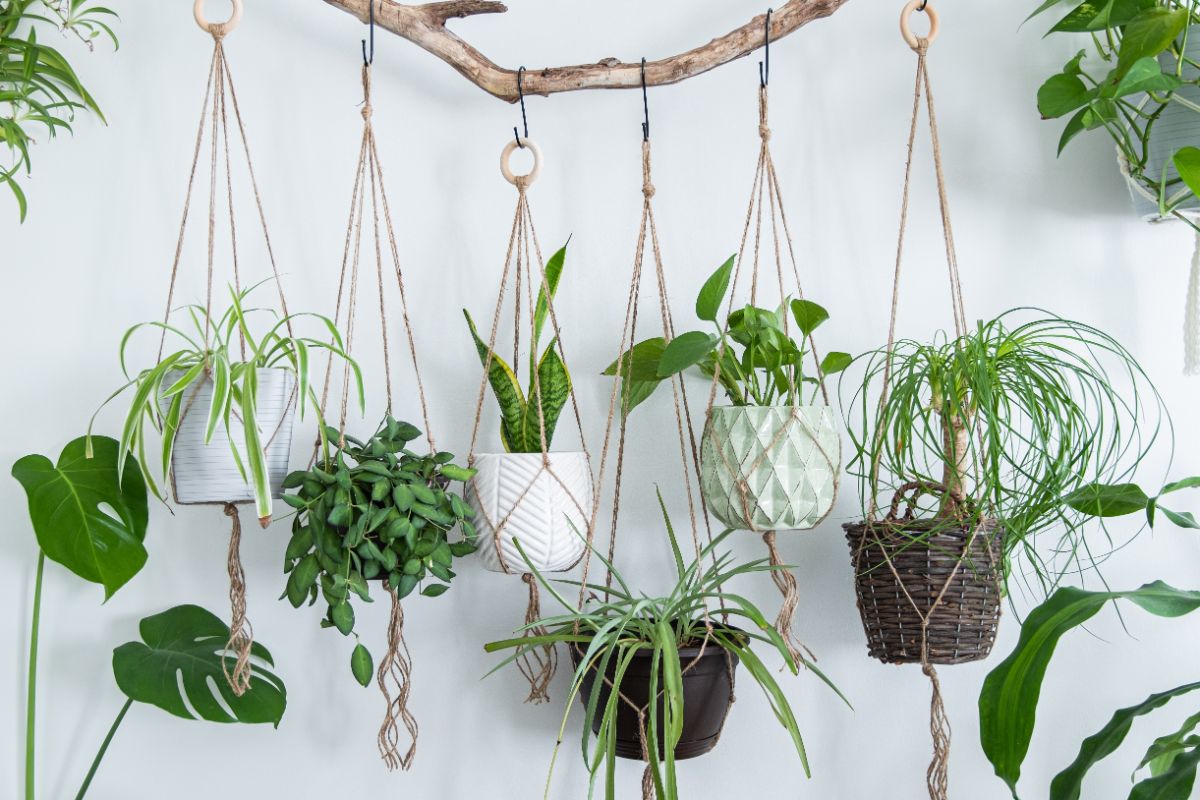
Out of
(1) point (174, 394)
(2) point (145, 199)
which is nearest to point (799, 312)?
(1) point (174, 394)

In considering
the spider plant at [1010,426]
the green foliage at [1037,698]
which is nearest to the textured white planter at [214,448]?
the spider plant at [1010,426]

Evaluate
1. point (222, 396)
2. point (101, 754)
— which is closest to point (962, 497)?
point (222, 396)

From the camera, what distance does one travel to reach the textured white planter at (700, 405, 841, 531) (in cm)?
108

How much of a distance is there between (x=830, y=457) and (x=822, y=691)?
1.23 ft

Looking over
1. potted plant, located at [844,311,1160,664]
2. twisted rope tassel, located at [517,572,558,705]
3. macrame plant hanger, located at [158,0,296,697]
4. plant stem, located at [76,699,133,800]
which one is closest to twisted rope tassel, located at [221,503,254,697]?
macrame plant hanger, located at [158,0,296,697]

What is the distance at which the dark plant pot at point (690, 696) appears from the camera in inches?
42.1

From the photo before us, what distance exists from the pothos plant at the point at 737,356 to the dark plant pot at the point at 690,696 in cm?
32

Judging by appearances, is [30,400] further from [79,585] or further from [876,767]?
[876,767]

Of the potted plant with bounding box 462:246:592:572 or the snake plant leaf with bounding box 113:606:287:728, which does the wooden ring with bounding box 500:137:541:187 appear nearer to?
the potted plant with bounding box 462:246:592:572

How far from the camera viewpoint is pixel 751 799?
127cm

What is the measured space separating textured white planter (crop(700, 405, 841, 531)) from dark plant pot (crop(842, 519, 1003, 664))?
0.31 ft

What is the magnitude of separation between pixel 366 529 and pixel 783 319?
0.57 meters

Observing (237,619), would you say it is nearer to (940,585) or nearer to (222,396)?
(222,396)

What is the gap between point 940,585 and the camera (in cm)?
107
